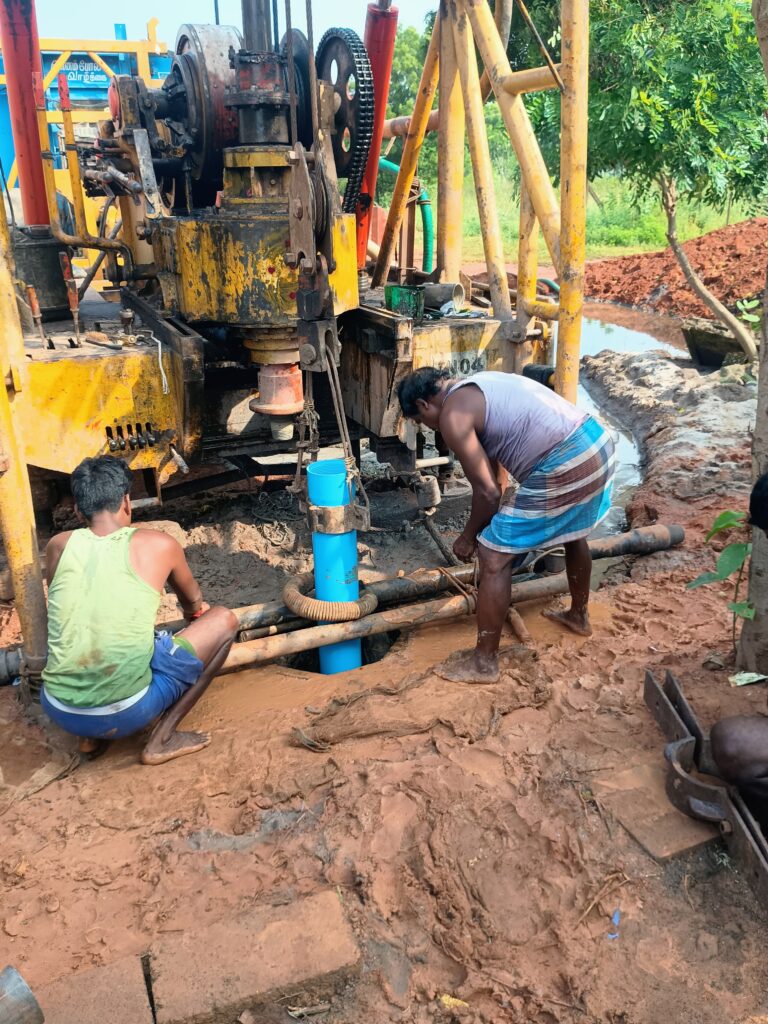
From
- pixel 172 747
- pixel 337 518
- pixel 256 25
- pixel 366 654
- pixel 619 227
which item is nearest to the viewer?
pixel 172 747

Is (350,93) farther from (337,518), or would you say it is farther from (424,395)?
(337,518)

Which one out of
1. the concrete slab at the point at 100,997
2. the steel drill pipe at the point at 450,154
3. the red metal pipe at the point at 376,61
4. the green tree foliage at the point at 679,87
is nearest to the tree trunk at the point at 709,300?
the green tree foliage at the point at 679,87

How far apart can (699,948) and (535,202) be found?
360cm

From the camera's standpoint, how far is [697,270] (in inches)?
585

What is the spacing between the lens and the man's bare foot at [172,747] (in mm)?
3324

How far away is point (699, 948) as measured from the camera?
2381 mm

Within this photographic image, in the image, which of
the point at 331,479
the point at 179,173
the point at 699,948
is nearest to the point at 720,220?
the point at 179,173

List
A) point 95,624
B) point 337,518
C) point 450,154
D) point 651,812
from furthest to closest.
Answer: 1. point 450,154
2. point 337,518
3. point 95,624
4. point 651,812

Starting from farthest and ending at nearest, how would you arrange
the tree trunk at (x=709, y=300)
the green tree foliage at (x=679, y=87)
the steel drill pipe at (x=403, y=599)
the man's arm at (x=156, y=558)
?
the tree trunk at (x=709, y=300)
the green tree foliage at (x=679, y=87)
the steel drill pipe at (x=403, y=599)
the man's arm at (x=156, y=558)

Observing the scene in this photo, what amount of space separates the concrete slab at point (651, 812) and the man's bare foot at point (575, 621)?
1128 mm

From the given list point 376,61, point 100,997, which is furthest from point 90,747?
point 376,61

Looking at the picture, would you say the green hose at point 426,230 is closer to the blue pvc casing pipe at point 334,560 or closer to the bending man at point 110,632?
the blue pvc casing pipe at point 334,560

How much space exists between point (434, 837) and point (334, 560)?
1673 millimetres

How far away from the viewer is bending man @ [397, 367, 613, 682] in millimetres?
3619
